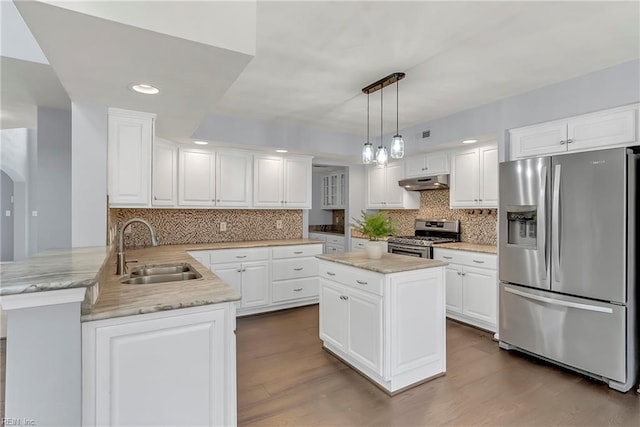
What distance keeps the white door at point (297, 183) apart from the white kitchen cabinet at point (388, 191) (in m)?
1.28

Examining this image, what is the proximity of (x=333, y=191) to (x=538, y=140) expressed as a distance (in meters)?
3.93

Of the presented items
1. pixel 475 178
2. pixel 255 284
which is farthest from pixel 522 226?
pixel 255 284

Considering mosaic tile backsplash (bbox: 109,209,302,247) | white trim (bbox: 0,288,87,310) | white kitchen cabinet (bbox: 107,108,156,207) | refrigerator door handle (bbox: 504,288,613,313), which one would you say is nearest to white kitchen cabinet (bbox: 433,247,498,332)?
refrigerator door handle (bbox: 504,288,613,313)

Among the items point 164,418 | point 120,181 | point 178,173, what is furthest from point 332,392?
point 178,173

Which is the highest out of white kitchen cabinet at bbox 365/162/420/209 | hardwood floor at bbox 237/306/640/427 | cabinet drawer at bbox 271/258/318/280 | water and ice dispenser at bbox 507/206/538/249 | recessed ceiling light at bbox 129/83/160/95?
recessed ceiling light at bbox 129/83/160/95

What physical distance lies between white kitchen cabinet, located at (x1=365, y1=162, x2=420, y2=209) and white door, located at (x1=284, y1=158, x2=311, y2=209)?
128cm

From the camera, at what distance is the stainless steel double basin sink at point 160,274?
2288 mm

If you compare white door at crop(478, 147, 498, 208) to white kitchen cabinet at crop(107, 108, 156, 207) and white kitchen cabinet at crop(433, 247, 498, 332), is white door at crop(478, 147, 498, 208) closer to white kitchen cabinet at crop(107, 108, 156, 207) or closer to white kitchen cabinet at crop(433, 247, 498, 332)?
white kitchen cabinet at crop(433, 247, 498, 332)

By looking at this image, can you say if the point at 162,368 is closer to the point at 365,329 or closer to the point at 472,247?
the point at 365,329

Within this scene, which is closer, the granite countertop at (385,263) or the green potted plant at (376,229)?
the granite countertop at (385,263)

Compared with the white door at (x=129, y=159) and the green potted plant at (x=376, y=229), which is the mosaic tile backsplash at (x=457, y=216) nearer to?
the green potted plant at (x=376, y=229)

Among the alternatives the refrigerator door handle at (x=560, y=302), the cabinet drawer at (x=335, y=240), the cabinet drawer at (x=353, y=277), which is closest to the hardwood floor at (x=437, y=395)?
the refrigerator door handle at (x=560, y=302)

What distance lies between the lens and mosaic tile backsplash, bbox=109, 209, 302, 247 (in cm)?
405

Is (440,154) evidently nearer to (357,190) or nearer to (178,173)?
(357,190)
